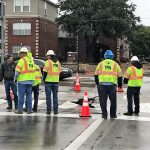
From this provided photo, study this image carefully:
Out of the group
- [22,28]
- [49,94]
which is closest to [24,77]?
[49,94]

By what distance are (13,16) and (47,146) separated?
49.0 metres

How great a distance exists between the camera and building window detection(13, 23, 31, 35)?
2245 inches

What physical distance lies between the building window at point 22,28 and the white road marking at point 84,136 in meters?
45.2

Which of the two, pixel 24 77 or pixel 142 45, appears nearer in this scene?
pixel 24 77

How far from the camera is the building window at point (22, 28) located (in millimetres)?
57031

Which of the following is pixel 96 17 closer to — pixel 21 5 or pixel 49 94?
pixel 21 5

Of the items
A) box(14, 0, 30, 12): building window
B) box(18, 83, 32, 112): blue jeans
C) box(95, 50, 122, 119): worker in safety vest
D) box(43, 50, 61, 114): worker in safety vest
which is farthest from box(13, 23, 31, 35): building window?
box(95, 50, 122, 119): worker in safety vest

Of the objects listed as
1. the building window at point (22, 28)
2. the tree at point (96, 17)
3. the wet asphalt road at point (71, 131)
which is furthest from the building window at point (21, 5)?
the wet asphalt road at point (71, 131)

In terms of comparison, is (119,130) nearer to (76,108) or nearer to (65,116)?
(65,116)

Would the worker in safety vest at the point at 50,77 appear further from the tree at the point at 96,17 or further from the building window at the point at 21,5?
the building window at the point at 21,5

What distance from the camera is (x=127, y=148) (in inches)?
358

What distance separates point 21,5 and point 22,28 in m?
2.68

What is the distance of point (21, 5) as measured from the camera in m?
56.9

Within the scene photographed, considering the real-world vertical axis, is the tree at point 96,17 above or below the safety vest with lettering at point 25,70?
above
